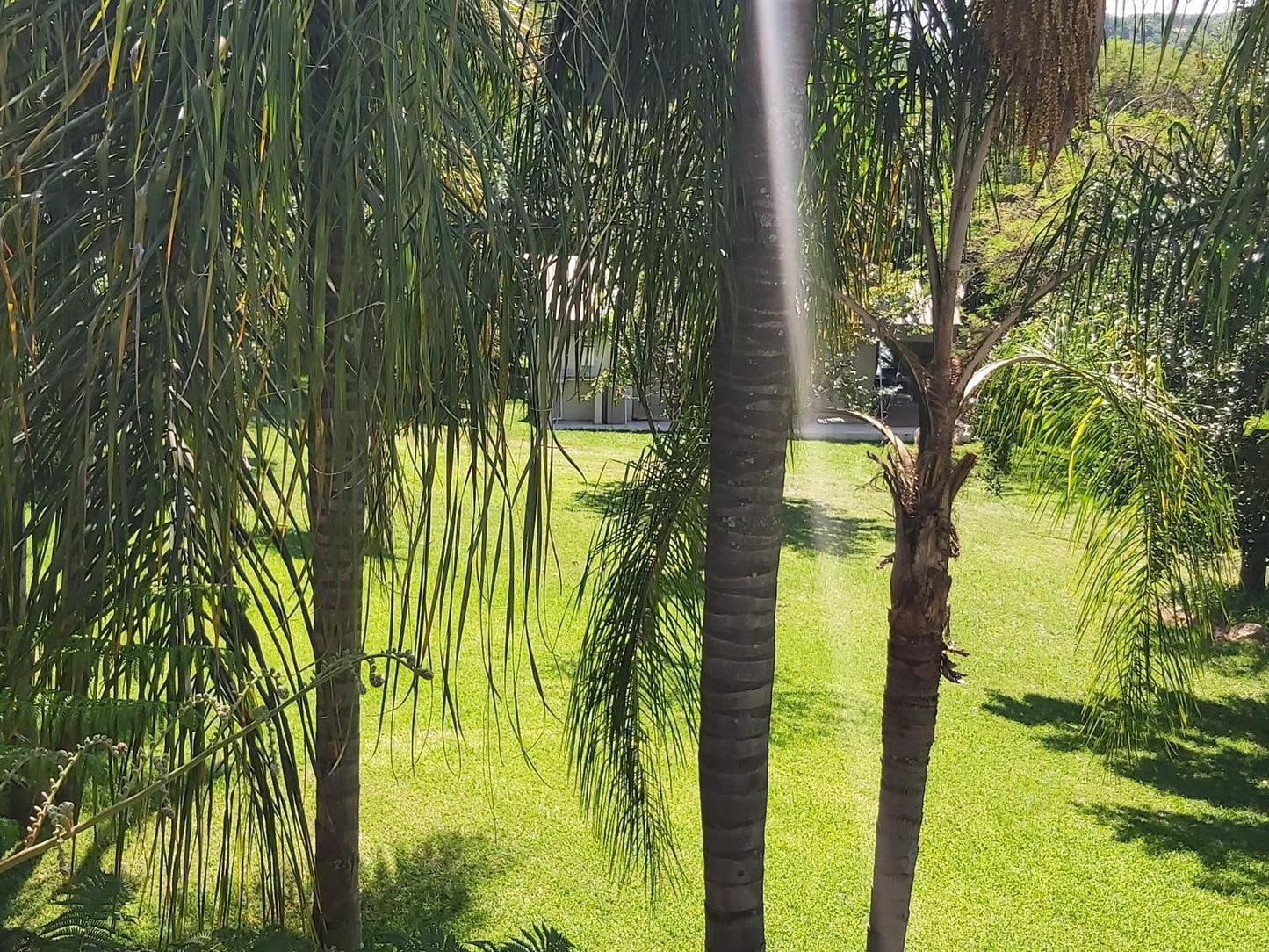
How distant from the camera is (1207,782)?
29.3 ft

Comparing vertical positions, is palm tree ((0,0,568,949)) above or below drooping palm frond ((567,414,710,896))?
above

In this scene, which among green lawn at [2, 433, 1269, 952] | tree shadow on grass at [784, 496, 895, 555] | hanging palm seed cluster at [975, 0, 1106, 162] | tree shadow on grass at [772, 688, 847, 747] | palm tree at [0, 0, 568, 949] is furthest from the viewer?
tree shadow on grass at [784, 496, 895, 555]

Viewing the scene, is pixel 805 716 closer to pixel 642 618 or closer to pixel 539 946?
pixel 642 618

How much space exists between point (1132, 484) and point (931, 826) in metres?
3.46

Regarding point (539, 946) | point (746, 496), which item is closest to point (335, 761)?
point (539, 946)

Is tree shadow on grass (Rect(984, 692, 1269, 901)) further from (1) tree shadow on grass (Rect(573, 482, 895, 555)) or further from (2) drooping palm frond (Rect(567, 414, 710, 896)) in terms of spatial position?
(1) tree shadow on grass (Rect(573, 482, 895, 555))

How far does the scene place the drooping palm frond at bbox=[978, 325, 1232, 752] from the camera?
16.5ft

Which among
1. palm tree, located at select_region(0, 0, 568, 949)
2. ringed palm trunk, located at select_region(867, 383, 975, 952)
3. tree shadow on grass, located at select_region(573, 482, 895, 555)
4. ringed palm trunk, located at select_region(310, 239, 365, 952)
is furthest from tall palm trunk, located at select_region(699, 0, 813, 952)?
tree shadow on grass, located at select_region(573, 482, 895, 555)

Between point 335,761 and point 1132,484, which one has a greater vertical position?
point 1132,484

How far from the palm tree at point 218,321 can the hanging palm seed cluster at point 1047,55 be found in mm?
1988

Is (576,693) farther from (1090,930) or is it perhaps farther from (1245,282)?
(1090,930)

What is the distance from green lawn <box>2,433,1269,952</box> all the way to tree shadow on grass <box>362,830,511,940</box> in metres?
0.01

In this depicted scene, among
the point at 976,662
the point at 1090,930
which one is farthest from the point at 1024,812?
the point at 976,662

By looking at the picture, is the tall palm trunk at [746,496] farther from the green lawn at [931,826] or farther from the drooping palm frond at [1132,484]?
the drooping palm frond at [1132,484]
